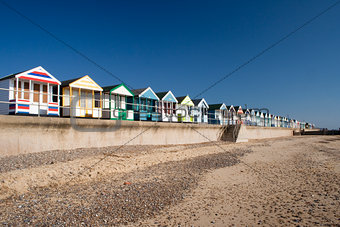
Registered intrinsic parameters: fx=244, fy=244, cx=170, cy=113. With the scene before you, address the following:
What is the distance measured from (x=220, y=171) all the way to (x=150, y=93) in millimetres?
13626

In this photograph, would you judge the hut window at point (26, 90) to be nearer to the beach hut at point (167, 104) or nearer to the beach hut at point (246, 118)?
the beach hut at point (167, 104)

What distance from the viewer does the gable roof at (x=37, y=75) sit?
13680 mm

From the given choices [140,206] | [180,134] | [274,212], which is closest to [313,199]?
[274,212]

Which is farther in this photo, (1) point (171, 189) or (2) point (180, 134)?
(2) point (180, 134)

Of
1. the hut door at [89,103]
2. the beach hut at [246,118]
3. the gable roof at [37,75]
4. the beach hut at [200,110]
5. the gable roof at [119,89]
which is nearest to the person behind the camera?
the gable roof at [37,75]

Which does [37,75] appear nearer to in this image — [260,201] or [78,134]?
[78,134]

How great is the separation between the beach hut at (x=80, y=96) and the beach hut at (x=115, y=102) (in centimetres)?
134

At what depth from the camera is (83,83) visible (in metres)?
17.0

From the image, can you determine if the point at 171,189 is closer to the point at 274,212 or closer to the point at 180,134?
the point at 274,212

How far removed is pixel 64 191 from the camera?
23.4 ft

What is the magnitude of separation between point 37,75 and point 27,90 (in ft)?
3.39

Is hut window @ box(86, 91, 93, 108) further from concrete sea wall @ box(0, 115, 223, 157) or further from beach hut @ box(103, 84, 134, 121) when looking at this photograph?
concrete sea wall @ box(0, 115, 223, 157)

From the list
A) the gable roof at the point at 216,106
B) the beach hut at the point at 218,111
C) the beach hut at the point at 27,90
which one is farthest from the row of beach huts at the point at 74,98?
the gable roof at the point at 216,106

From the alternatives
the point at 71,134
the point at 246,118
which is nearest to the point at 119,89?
the point at 71,134
